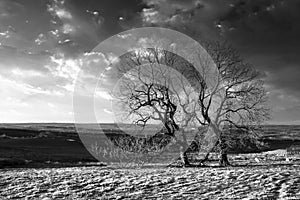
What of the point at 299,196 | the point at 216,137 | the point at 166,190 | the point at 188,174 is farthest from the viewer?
the point at 216,137

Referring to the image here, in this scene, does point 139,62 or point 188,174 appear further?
point 139,62

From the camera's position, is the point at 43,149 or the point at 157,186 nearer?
the point at 157,186

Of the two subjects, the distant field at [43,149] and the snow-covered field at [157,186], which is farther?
the distant field at [43,149]

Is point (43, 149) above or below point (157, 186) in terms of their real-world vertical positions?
below

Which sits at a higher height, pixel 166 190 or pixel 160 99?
pixel 160 99

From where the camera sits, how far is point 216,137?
3356 centimetres

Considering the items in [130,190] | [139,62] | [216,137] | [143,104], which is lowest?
[130,190]

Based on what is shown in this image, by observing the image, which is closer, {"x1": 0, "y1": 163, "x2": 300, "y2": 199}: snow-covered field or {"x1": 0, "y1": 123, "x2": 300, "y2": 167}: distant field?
{"x1": 0, "y1": 163, "x2": 300, "y2": 199}: snow-covered field

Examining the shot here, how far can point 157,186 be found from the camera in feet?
76.0

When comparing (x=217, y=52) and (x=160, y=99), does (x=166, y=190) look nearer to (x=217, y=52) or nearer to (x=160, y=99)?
(x=160, y=99)

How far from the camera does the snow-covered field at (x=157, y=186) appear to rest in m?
20.2

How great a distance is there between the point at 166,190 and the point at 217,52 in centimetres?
1725

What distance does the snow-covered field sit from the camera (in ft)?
66.4

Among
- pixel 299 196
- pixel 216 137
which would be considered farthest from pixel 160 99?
pixel 299 196
